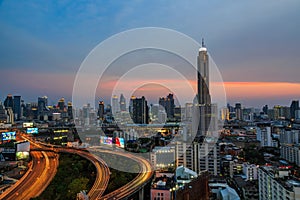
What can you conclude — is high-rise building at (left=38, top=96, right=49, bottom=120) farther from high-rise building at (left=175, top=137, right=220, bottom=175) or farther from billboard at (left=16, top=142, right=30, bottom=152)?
high-rise building at (left=175, top=137, right=220, bottom=175)

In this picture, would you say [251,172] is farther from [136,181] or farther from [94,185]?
[94,185]

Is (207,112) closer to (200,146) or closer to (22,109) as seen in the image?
(200,146)

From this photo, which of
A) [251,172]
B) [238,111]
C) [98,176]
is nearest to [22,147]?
[98,176]

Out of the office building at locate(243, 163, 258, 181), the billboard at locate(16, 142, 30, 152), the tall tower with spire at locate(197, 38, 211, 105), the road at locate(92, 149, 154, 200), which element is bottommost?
the office building at locate(243, 163, 258, 181)

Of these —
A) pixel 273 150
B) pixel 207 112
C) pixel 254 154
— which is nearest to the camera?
pixel 254 154

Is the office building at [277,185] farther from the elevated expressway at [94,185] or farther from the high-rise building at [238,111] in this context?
the high-rise building at [238,111]

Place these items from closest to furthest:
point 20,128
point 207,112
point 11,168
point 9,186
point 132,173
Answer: point 9,186 < point 132,173 < point 11,168 < point 207,112 < point 20,128

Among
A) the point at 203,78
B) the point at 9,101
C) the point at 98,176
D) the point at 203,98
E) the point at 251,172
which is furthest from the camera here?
the point at 9,101

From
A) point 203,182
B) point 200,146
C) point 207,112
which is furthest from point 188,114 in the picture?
point 203,182

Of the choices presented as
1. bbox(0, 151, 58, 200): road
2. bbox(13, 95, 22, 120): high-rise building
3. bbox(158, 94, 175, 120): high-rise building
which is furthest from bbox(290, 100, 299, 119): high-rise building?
bbox(13, 95, 22, 120): high-rise building

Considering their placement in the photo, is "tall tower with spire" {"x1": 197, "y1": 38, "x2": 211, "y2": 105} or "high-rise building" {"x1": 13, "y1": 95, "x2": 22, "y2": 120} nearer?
"tall tower with spire" {"x1": 197, "y1": 38, "x2": 211, "y2": 105}

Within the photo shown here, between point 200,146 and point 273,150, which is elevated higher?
point 200,146
